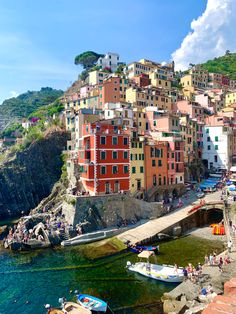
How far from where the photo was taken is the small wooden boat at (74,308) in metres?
21.4

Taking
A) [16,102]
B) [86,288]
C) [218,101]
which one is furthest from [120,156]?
[16,102]

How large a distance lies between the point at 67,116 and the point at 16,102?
108 metres

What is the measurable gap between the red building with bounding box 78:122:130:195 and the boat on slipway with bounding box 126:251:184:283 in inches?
654

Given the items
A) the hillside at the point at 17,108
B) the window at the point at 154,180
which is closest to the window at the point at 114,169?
the window at the point at 154,180

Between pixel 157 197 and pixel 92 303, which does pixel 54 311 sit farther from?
pixel 157 197

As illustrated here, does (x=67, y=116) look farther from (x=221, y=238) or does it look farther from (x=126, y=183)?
(x=221, y=238)

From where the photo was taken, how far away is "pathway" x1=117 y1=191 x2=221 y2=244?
125 ft

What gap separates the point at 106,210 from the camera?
42906 millimetres

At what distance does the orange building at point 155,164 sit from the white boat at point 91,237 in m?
12.8

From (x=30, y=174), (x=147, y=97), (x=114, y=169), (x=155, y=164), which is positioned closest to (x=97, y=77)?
(x=147, y=97)

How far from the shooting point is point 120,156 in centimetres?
4666

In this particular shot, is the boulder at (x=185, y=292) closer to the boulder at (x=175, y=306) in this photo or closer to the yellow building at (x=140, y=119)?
the boulder at (x=175, y=306)

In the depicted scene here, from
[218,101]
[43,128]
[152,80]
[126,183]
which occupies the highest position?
[152,80]

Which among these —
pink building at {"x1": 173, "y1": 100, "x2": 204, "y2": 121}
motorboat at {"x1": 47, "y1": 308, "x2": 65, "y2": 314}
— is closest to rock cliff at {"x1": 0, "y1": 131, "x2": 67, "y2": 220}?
pink building at {"x1": 173, "y1": 100, "x2": 204, "y2": 121}
